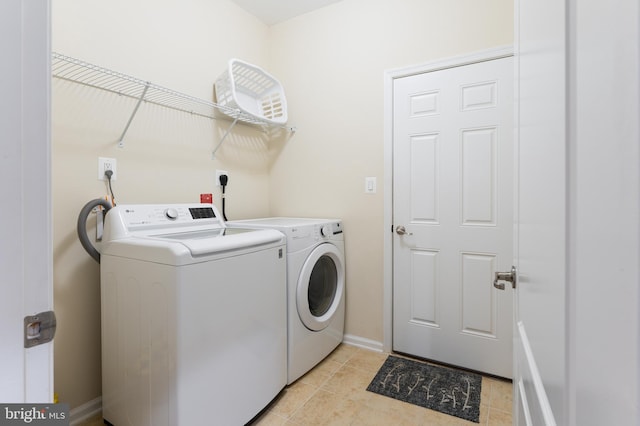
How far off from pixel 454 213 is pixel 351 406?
1339 mm

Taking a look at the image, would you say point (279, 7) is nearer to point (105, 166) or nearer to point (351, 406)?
point (105, 166)

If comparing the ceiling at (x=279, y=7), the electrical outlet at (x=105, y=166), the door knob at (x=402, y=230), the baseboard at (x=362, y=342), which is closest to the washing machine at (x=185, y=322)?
the electrical outlet at (x=105, y=166)

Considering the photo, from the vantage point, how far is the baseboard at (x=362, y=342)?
7.47 ft

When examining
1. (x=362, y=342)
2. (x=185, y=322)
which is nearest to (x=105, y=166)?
(x=185, y=322)

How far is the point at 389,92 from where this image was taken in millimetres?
2188

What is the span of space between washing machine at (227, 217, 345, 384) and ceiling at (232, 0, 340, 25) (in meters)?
1.73

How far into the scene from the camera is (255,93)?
2.52m

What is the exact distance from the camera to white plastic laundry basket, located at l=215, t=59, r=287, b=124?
7.04 ft

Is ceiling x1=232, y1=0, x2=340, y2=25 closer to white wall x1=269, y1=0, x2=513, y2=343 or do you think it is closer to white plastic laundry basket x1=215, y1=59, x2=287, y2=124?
white wall x1=269, y1=0, x2=513, y2=343

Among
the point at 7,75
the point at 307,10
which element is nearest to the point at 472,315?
the point at 7,75

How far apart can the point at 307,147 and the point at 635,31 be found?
239 centimetres

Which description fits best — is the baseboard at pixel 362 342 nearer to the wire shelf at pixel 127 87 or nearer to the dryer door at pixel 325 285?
the dryer door at pixel 325 285

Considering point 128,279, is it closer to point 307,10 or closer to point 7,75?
point 7,75

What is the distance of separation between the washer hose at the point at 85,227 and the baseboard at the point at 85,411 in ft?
2.44
